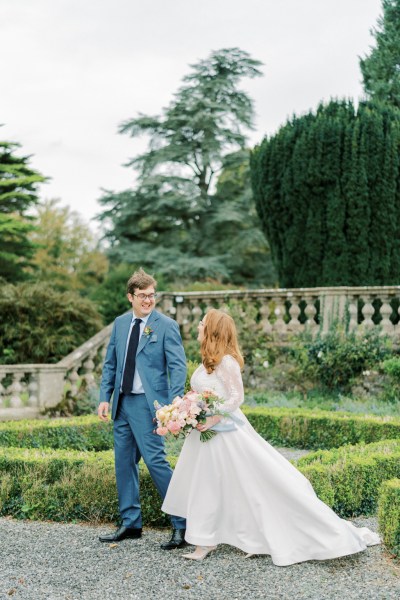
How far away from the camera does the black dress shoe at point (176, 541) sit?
5016mm

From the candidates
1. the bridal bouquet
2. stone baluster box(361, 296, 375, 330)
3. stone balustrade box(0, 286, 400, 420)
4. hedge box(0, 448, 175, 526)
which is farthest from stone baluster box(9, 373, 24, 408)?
the bridal bouquet

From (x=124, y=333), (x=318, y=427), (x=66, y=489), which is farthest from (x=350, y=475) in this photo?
(x=318, y=427)

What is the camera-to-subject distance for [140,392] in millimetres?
5188

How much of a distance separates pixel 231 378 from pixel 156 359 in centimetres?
57

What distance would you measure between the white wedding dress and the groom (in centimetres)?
20

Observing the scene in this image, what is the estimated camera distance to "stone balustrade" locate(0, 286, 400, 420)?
1030 cm

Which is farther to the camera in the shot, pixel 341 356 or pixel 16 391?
pixel 341 356

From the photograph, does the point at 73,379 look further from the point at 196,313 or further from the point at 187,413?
the point at 187,413

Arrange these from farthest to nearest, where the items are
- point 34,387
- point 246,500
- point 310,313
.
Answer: point 310,313 → point 34,387 → point 246,500

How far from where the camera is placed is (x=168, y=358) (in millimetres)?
5203

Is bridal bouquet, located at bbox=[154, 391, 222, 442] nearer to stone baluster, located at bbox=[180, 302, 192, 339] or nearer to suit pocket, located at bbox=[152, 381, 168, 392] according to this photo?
suit pocket, located at bbox=[152, 381, 168, 392]

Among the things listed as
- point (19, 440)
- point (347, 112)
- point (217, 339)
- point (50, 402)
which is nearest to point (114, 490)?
point (217, 339)

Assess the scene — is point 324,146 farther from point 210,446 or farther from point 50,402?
point 210,446

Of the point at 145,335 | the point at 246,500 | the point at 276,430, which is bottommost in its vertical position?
the point at 276,430
